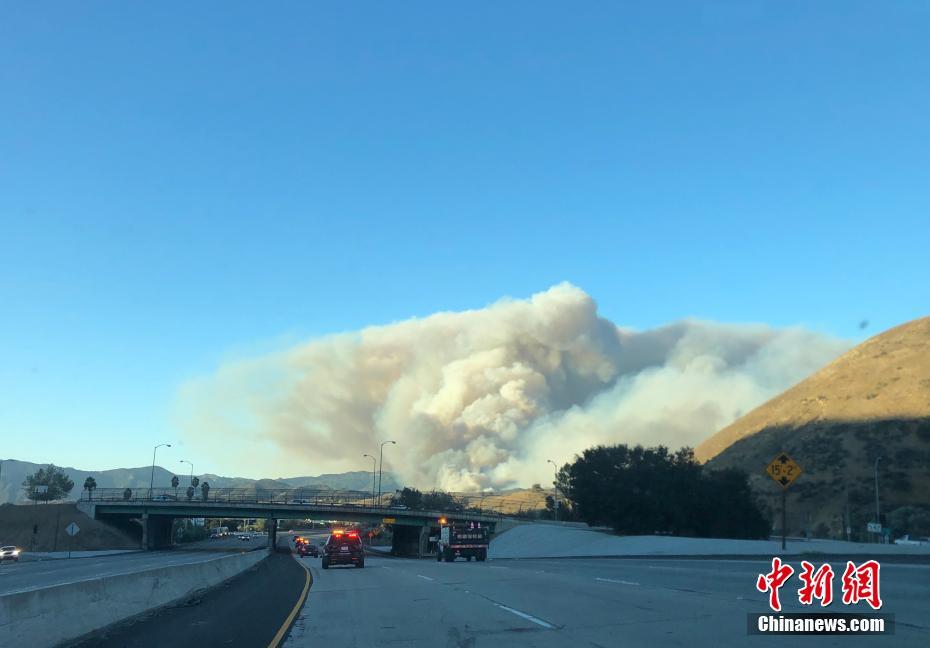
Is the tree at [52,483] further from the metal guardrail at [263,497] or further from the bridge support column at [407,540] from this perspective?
the bridge support column at [407,540]

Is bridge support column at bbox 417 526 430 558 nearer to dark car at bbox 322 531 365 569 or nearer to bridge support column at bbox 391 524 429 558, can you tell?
bridge support column at bbox 391 524 429 558

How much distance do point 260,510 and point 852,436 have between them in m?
83.3

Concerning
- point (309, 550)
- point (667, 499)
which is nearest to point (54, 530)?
point (309, 550)

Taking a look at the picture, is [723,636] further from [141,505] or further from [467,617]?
[141,505]

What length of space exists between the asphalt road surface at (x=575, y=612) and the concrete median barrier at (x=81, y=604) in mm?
3846

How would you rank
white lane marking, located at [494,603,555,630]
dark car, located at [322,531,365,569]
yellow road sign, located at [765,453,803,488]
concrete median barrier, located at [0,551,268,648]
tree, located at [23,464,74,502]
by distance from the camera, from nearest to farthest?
concrete median barrier, located at [0,551,268,648] → white lane marking, located at [494,603,555,630] → yellow road sign, located at [765,453,803,488] → dark car, located at [322,531,365,569] → tree, located at [23,464,74,502]

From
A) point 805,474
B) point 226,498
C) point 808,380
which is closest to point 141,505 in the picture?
point 226,498

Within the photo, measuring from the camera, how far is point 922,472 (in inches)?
3937

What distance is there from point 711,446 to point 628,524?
10476 centimetres

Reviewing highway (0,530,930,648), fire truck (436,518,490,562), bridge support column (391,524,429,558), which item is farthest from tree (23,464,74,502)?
highway (0,530,930,648)

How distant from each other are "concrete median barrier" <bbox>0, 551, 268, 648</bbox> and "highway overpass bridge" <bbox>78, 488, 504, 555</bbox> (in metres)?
84.6

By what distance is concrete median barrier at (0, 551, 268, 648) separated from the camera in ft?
40.9

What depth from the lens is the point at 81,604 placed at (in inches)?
600

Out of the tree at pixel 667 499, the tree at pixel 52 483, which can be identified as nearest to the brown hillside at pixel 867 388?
the tree at pixel 667 499
